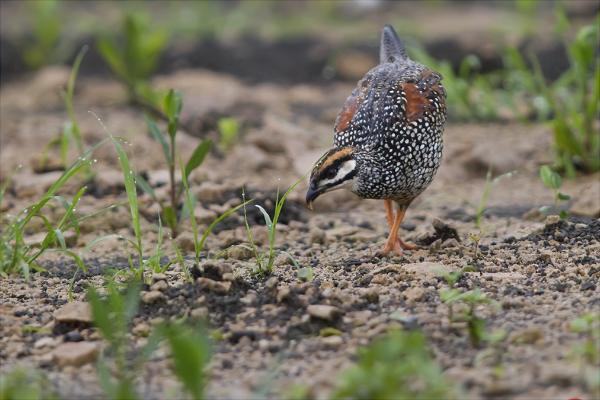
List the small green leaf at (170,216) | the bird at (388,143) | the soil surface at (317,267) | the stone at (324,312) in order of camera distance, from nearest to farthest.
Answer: the soil surface at (317,267), the stone at (324,312), the bird at (388,143), the small green leaf at (170,216)

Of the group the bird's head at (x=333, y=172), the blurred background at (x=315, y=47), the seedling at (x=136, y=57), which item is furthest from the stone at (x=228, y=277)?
the seedling at (x=136, y=57)

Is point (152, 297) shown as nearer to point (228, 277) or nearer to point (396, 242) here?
point (228, 277)

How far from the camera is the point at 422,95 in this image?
555 centimetres

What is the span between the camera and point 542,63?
10.6m

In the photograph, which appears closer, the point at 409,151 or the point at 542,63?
the point at 409,151

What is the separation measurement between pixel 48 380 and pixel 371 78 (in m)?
2.83

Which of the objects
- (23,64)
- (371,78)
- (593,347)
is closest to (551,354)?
(593,347)

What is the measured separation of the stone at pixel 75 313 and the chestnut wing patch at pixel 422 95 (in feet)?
6.89

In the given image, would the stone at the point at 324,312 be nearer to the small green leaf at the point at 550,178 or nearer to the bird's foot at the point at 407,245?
the bird's foot at the point at 407,245

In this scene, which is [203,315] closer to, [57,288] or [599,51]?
[57,288]

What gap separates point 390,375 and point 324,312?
0.98 metres

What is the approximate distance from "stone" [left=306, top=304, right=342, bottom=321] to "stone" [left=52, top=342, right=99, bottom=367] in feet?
2.93

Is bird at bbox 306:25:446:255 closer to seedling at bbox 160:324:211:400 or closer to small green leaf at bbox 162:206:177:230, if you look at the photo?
small green leaf at bbox 162:206:177:230

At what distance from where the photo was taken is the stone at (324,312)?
161 inches
